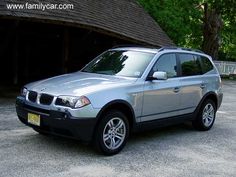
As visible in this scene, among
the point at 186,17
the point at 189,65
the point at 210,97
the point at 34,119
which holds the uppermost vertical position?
the point at 186,17

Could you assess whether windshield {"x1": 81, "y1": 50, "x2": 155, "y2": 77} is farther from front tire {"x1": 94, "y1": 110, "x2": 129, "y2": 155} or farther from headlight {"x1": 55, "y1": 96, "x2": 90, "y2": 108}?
headlight {"x1": 55, "y1": 96, "x2": 90, "y2": 108}

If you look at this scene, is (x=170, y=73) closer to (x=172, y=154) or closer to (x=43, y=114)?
(x=172, y=154)

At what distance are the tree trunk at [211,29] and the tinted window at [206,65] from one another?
20087 millimetres

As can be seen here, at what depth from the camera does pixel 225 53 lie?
36375 millimetres

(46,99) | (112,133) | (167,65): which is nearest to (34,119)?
(46,99)

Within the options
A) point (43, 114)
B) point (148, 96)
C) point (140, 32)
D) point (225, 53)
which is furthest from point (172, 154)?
point (225, 53)

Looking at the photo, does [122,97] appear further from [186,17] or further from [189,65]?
[186,17]

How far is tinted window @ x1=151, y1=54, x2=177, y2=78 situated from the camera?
7629 mm

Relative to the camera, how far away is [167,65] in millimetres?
7891

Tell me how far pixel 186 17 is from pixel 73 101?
19.0 metres

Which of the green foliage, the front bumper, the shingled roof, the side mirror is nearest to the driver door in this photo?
the side mirror

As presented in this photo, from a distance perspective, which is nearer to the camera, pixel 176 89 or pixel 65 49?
pixel 176 89

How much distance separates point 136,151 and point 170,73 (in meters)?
1.77

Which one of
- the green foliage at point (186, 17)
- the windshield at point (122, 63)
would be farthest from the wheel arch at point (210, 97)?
the green foliage at point (186, 17)
